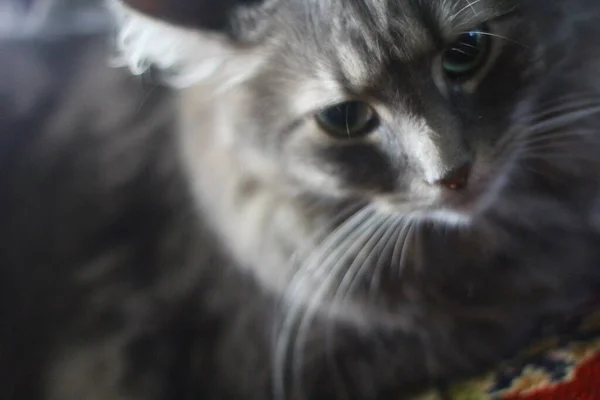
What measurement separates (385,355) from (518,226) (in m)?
0.32

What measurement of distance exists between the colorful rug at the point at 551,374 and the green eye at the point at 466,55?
0.46m

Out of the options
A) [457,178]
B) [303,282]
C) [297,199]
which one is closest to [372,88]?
[457,178]

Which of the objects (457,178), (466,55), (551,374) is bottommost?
(551,374)

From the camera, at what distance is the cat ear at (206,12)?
837mm

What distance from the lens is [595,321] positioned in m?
1.03

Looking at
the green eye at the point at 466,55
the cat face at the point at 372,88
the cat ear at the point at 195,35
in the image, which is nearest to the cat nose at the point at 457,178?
the cat face at the point at 372,88

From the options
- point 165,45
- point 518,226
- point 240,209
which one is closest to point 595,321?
point 518,226

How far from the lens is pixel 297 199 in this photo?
1061 mm

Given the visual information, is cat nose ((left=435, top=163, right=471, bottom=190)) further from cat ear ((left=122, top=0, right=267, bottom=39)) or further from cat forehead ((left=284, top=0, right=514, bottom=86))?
cat ear ((left=122, top=0, right=267, bottom=39))

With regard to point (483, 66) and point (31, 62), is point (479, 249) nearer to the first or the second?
point (483, 66)

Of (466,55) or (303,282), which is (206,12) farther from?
(303,282)

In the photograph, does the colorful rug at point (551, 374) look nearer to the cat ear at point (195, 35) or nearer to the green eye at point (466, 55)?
the green eye at point (466, 55)

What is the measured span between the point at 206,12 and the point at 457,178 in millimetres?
408

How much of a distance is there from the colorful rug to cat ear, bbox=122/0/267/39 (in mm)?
666
